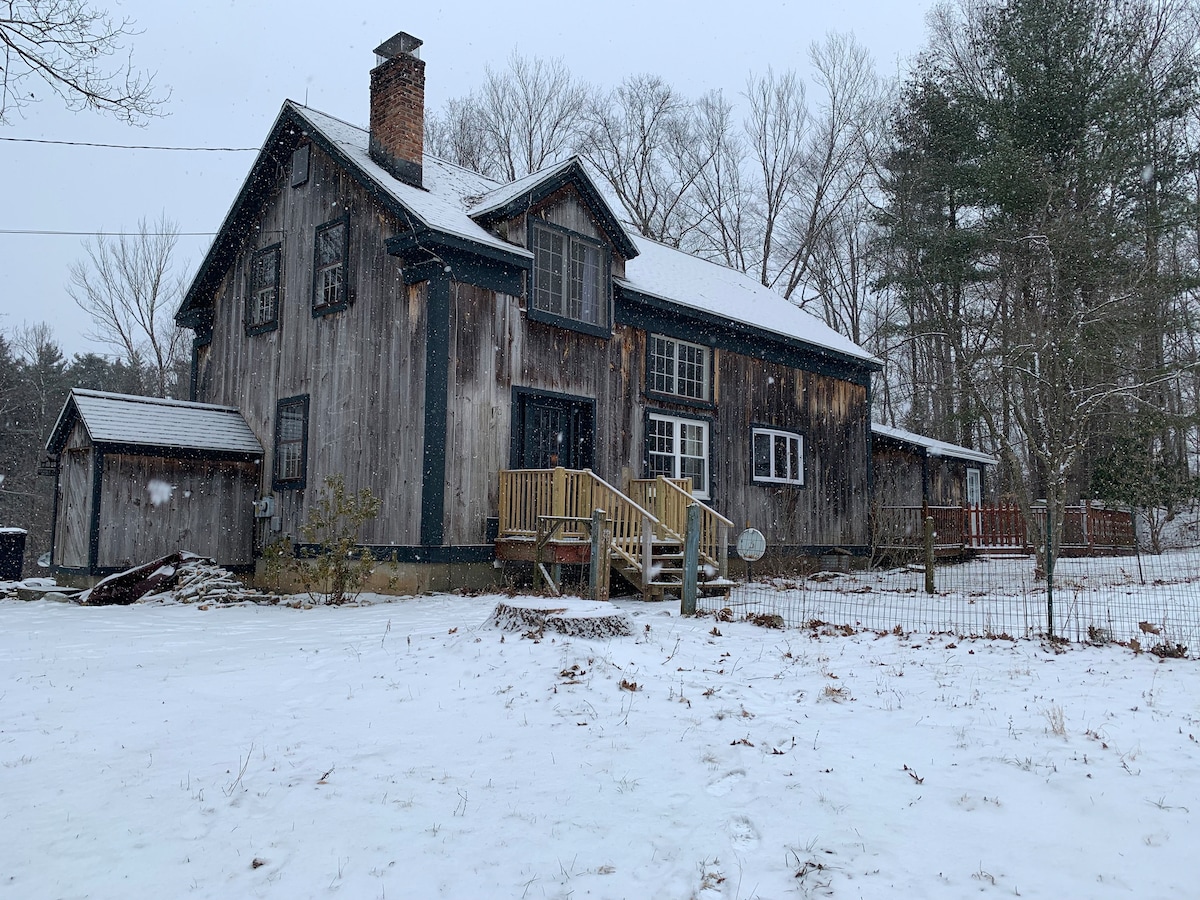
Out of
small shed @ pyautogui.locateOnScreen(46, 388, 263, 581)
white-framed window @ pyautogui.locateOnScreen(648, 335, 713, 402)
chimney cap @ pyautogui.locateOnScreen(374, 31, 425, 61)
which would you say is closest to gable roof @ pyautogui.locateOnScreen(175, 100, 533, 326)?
chimney cap @ pyautogui.locateOnScreen(374, 31, 425, 61)

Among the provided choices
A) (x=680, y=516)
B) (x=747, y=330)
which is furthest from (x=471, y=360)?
(x=747, y=330)

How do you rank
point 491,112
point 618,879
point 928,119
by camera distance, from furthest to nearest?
point 491,112 → point 928,119 → point 618,879

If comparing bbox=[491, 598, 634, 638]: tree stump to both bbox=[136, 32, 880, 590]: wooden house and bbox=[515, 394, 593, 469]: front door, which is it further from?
bbox=[515, 394, 593, 469]: front door

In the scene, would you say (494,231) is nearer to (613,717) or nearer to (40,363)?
(613,717)

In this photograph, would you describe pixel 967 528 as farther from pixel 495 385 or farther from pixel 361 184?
pixel 361 184

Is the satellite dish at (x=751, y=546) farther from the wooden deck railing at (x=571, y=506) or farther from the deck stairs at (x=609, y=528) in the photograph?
the wooden deck railing at (x=571, y=506)

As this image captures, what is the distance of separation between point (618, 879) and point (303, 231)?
1444cm

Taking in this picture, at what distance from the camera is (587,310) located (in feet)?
51.1

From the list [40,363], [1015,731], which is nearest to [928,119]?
[1015,731]

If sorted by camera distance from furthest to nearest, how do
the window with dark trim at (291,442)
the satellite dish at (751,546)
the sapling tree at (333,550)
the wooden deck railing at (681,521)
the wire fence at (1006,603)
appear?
the window with dark trim at (291,442), the wooden deck railing at (681,521), the satellite dish at (751,546), the sapling tree at (333,550), the wire fence at (1006,603)

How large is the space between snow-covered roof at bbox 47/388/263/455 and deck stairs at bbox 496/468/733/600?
5.41 meters

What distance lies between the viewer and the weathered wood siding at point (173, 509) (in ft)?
46.4

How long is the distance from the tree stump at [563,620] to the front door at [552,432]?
565cm

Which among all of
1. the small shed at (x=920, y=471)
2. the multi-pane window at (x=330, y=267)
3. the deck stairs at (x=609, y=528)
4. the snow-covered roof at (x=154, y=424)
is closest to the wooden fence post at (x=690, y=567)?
the deck stairs at (x=609, y=528)
